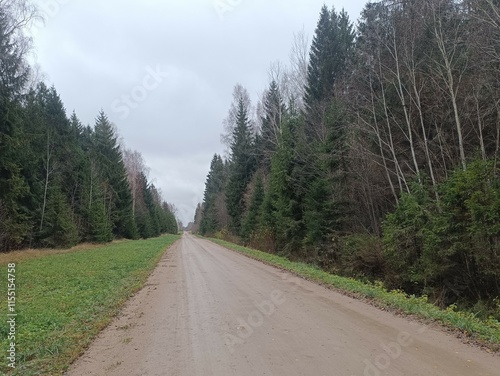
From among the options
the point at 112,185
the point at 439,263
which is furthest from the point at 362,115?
the point at 112,185

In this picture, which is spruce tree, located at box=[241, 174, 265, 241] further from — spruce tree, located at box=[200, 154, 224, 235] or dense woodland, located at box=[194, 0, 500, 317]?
spruce tree, located at box=[200, 154, 224, 235]

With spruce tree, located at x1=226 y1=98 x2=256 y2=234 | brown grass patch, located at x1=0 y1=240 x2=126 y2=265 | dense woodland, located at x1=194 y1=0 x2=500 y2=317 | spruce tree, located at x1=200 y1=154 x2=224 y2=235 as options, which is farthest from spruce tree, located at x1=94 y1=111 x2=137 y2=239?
dense woodland, located at x1=194 y1=0 x2=500 y2=317

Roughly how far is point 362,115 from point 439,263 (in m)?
9.81

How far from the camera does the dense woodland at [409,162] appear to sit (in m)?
11.7

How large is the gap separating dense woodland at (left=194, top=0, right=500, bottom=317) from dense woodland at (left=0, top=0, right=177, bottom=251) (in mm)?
17278

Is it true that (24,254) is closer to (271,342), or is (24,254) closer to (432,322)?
(271,342)

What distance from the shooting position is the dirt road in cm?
489

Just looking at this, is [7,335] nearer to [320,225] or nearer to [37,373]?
[37,373]

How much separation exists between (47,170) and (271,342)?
3285 cm

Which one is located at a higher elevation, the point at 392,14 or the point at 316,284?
the point at 392,14

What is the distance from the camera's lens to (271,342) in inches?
234

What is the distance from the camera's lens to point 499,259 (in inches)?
407

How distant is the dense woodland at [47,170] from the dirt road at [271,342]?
17.9 m

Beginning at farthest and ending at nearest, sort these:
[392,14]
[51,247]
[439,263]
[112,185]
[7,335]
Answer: [112,185] < [51,247] < [392,14] < [439,263] < [7,335]
